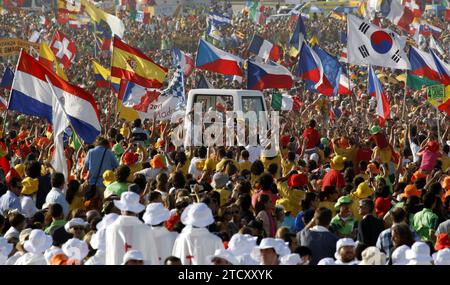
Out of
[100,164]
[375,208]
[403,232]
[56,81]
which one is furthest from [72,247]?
[56,81]

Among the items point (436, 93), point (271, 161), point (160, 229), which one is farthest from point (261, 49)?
point (160, 229)

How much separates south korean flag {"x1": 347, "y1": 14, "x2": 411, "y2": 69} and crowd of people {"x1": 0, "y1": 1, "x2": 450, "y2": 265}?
1.19 metres

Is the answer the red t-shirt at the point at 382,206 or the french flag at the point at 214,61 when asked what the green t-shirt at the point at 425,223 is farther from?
the french flag at the point at 214,61

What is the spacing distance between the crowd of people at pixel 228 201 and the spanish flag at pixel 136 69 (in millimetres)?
796

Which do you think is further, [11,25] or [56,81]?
[11,25]

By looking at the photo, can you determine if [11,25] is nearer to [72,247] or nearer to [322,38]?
[322,38]

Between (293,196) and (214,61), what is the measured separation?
1145 cm

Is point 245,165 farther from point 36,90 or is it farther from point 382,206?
point 382,206

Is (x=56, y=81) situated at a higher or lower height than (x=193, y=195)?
higher

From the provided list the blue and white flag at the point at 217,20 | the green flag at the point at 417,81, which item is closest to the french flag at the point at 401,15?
the blue and white flag at the point at 217,20

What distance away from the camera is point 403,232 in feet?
34.2

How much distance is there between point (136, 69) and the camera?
2142 cm
